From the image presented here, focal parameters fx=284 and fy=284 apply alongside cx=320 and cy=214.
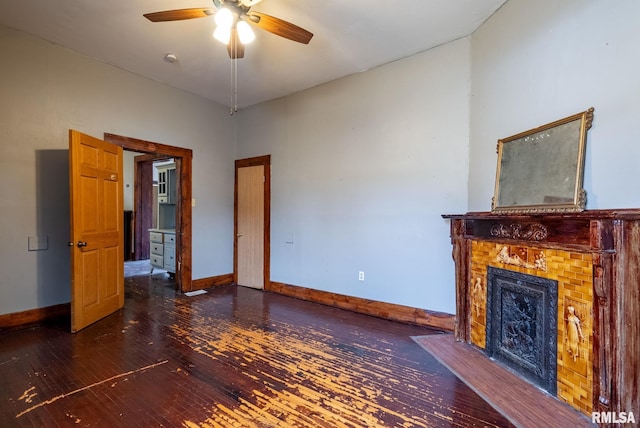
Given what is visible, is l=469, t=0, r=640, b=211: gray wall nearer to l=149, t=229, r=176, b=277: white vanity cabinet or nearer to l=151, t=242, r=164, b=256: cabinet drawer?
l=149, t=229, r=176, b=277: white vanity cabinet

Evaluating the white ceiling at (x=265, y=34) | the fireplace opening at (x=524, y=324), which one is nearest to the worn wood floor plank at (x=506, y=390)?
the fireplace opening at (x=524, y=324)

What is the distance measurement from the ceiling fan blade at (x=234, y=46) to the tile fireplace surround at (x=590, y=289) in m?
2.70

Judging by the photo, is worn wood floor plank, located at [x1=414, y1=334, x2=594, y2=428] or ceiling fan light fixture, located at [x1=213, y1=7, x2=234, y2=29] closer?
worn wood floor plank, located at [x1=414, y1=334, x2=594, y2=428]

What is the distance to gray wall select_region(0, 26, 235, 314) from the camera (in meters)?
3.00

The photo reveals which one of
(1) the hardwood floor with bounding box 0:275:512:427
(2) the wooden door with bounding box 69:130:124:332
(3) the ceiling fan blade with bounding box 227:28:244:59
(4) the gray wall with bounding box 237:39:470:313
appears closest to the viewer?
(1) the hardwood floor with bounding box 0:275:512:427

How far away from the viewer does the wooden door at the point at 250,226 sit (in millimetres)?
4852

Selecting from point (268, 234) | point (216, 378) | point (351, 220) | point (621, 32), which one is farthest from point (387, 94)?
point (216, 378)

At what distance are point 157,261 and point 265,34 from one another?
15.8 feet

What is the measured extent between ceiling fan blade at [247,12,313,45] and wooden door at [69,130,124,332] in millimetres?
2286

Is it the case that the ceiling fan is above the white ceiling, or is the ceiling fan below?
below

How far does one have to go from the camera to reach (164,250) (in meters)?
5.55

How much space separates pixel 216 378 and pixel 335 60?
11.6 ft

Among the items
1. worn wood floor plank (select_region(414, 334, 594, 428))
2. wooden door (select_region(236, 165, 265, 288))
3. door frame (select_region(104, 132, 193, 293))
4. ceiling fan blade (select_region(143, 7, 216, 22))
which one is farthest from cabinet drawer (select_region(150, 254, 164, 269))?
worn wood floor plank (select_region(414, 334, 594, 428))

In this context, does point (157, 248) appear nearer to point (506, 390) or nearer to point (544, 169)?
point (506, 390)
